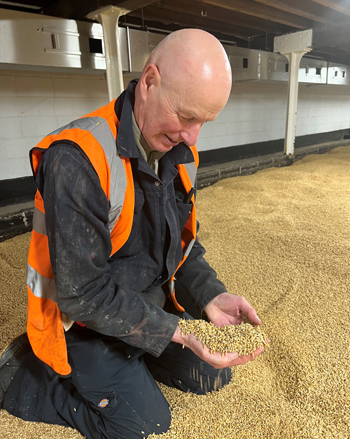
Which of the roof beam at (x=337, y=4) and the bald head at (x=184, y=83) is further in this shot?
the roof beam at (x=337, y=4)

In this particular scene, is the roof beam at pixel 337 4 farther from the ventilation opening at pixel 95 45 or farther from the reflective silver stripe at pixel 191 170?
the reflective silver stripe at pixel 191 170

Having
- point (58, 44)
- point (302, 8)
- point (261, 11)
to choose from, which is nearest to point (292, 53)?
Answer: point (302, 8)

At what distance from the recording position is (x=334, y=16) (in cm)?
420

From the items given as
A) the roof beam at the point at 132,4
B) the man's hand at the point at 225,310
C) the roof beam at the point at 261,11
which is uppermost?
the roof beam at the point at 261,11

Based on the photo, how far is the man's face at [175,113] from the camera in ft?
2.73

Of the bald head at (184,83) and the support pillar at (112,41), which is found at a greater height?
the support pillar at (112,41)

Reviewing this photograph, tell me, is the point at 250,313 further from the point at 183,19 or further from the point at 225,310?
the point at 183,19

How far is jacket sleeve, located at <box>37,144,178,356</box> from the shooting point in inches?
31.5

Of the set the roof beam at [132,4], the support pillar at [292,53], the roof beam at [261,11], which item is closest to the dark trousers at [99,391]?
the roof beam at [132,4]

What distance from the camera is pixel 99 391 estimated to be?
40.5 inches

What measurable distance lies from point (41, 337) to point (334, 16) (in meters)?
5.03

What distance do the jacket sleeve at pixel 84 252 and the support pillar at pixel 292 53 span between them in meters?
4.96

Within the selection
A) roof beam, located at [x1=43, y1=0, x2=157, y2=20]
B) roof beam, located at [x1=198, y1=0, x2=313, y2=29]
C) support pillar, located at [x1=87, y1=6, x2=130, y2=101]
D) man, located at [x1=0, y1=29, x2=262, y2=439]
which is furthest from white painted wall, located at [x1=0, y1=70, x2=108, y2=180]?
man, located at [x1=0, y1=29, x2=262, y2=439]

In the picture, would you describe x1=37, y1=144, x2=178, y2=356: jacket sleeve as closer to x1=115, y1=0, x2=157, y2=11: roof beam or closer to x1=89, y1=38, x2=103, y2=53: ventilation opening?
x1=115, y1=0, x2=157, y2=11: roof beam
